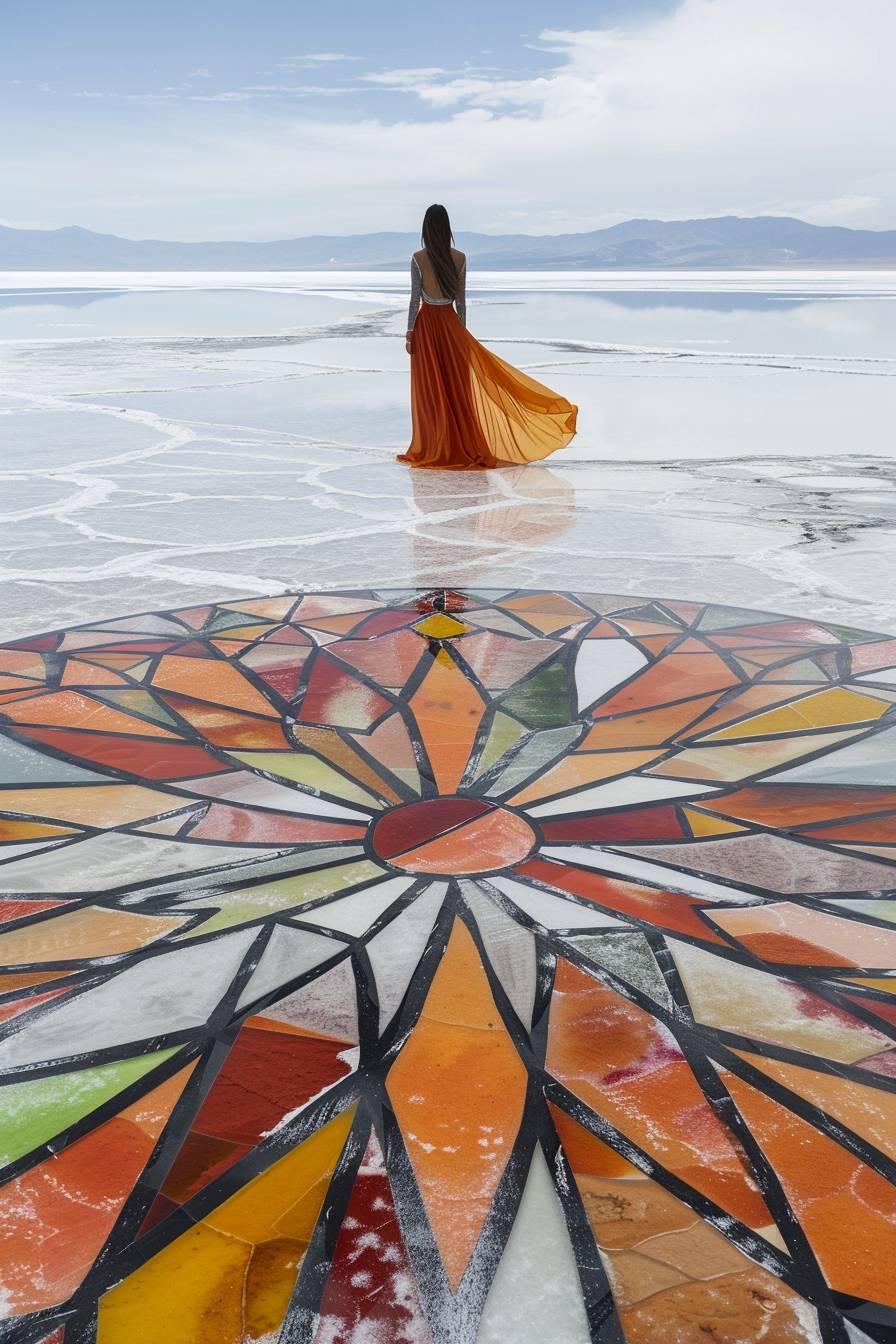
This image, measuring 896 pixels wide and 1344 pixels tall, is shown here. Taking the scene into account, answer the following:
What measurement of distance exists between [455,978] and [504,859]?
420 millimetres

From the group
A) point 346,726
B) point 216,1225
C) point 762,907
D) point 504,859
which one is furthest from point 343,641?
→ point 216,1225

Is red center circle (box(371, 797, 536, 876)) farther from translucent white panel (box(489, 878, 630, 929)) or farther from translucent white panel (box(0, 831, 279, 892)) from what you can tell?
translucent white panel (box(0, 831, 279, 892))

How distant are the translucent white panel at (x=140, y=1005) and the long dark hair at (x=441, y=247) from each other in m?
5.62

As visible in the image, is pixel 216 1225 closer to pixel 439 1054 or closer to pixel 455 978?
pixel 439 1054

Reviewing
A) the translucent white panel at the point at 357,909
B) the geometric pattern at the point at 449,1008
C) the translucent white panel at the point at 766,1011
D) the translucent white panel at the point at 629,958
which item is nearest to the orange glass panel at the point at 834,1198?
the geometric pattern at the point at 449,1008

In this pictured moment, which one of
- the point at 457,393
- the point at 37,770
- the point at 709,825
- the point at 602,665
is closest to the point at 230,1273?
the point at 709,825

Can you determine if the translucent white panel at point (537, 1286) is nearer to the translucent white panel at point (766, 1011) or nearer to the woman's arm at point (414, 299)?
the translucent white panel at point (766, 1011)

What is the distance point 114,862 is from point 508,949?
87 centimetres

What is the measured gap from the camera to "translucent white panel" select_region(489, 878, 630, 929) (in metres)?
2.16

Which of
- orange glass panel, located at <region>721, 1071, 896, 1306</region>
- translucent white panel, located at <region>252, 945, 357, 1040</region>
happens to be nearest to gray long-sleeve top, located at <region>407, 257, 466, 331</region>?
translucent white panel, located at <region>252, 945, 357, 1040</region>

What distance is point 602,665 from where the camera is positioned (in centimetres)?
356

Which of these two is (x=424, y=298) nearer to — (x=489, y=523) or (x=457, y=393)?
(x=457, y=393)

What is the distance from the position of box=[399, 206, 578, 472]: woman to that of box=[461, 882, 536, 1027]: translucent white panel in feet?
17.7

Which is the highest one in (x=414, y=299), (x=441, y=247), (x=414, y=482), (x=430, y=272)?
(x=441, y=247)
